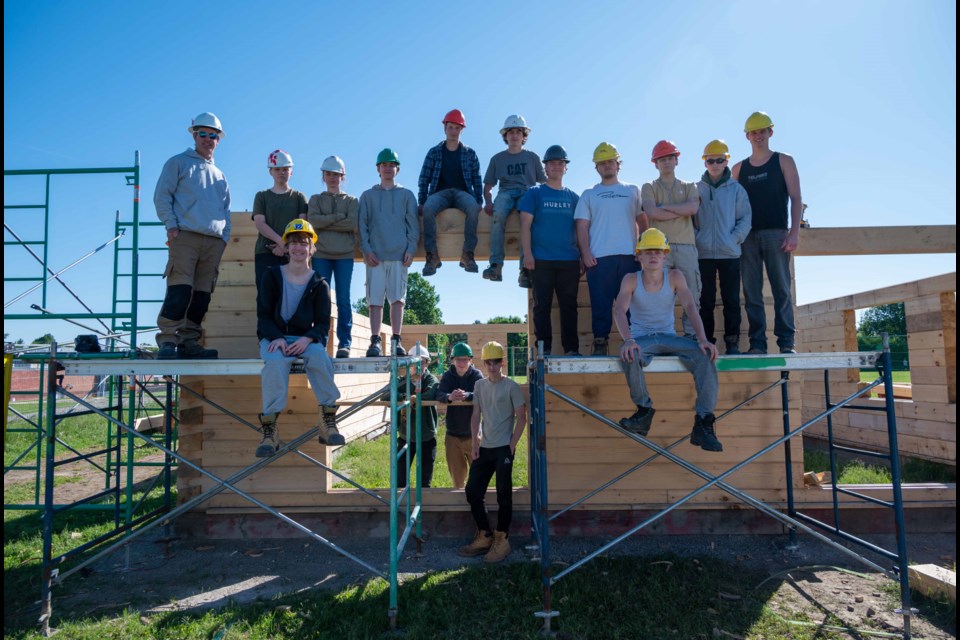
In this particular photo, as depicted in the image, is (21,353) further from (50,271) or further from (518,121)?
(518,121)

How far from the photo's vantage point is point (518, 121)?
5.73m

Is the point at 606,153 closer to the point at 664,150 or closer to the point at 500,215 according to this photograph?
the point at 664,150

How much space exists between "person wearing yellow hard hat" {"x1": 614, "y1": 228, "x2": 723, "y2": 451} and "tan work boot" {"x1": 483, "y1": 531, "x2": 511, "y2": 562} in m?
1.70

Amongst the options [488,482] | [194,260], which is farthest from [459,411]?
[194,260]

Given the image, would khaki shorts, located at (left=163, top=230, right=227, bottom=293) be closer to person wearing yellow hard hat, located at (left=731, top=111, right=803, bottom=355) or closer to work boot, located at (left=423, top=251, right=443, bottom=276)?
work boot, located at (left=423, top=251, right=443, bottom=276)

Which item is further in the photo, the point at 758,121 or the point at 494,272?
the point at 494,272

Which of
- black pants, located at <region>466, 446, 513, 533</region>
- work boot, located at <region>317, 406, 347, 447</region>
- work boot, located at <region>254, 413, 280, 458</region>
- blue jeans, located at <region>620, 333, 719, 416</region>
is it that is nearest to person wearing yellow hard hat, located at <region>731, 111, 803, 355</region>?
blue jeans, located at <region>620, 333, 719, 416</region>

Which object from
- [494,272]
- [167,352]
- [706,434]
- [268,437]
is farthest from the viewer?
[494,272]

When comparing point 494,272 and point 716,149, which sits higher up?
point 716,149

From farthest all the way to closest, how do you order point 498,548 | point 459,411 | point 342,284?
1. point 459,411
2. point 342,284
3. point 498,548

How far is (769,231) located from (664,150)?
4.21 ft

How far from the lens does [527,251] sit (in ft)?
16.9

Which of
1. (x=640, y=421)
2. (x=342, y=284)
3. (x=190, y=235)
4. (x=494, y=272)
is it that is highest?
(x=190, y=235)

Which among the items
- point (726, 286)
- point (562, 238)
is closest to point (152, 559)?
point (562, 238)
